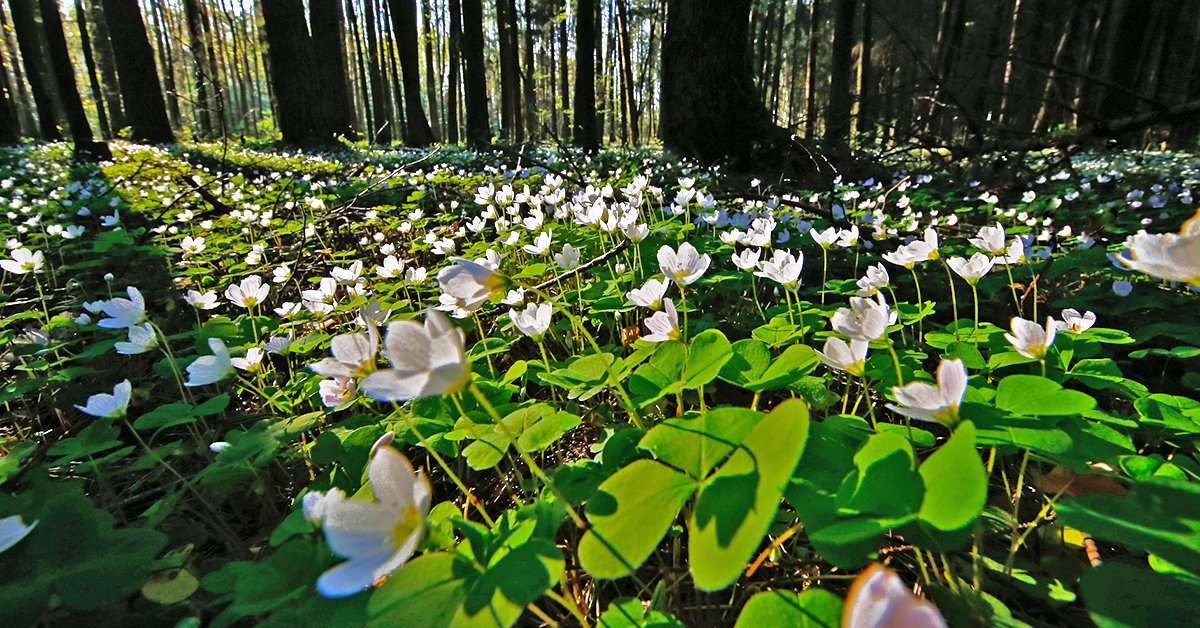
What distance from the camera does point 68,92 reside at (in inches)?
412

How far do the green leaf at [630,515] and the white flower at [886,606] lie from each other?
0.93 ft

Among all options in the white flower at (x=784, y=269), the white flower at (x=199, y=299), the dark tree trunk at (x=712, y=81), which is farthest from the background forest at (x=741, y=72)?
the white flower at (x=784, y=269)

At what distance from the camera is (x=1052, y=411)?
924 mm

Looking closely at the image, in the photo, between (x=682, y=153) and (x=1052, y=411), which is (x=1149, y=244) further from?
(x=682, y=153)

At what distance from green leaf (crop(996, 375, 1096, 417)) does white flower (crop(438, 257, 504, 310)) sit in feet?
3.21

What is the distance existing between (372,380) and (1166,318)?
278 cm

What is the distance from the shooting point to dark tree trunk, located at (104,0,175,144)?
489 inches

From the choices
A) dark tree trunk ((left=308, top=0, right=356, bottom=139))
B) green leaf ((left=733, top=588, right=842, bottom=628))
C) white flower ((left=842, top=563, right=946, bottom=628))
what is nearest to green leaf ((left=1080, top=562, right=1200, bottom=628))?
green leaf ((left=733, top=588, right=842, bottom=628))

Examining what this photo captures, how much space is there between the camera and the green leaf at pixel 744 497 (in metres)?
0.63

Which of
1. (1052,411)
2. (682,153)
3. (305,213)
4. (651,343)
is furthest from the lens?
(682,153)

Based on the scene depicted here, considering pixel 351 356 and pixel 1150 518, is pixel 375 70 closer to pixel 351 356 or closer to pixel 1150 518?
pixel 351 356

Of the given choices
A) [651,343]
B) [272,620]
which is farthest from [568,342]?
[272,620]

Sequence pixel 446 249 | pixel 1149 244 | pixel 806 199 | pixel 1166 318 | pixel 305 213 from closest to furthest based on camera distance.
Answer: pixel 1149 244 → pixel 1166 318 → pixel 446 249 → pixel 806 199 → pixel 305 213

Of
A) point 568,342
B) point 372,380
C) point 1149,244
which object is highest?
point 1149,244
